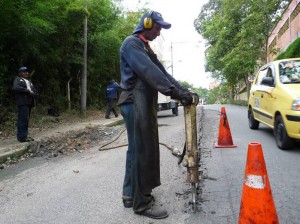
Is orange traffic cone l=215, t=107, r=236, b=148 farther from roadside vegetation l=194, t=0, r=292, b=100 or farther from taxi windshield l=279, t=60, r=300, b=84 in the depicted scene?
roadside vegetation l=194, t=0, r=292, b=100

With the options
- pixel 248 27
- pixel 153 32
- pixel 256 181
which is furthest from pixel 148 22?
pixel 248 27

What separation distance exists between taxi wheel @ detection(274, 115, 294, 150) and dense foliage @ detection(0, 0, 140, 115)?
7.06m

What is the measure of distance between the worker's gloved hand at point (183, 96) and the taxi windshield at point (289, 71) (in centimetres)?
401

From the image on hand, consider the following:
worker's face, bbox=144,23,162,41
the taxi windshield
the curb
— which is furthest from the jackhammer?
the curb

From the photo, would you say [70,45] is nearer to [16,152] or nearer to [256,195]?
[16,152]

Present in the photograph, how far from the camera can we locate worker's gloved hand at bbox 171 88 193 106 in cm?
332

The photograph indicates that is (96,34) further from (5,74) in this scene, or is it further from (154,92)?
(154,92)

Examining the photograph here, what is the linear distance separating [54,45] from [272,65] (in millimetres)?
8445

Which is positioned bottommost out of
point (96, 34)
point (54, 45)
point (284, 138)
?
point (284, 138)

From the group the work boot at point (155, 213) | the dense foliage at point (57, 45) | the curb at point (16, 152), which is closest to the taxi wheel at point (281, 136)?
the work boot at point (155, 213)

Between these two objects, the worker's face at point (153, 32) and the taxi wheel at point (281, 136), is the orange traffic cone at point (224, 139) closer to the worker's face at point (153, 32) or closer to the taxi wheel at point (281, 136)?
the taxi wheel at point (281, 136)

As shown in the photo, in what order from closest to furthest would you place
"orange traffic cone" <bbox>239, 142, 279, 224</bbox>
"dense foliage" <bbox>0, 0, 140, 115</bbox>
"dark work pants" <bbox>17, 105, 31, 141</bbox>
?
"orange traffic cone" <bbox>239, 142, 279, 224</bbox>, "dark work pants" <bbox>17, 105, 31, 141</bbox>, "dense foliage" <bbox>0, 0, 140, 115</bbox>

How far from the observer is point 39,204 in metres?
4.09

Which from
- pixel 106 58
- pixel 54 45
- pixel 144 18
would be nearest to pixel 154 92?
pixel 144 18
